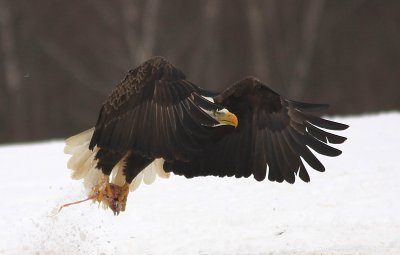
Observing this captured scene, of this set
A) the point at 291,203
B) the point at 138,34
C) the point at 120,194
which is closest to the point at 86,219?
the point at 120,194

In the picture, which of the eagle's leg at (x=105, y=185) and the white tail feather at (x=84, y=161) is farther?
the white tail feather at (x=84, y=161)

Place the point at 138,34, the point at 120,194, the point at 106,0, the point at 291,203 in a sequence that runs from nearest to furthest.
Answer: the point at 120,194, the point at 291,203, the point at 138,34, the point at 106,0

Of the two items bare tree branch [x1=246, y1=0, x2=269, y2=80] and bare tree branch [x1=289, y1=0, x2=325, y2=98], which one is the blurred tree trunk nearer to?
bare tree branch [x1=246, y1=0, x2=269, y2=80]

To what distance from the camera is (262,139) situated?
7.62m

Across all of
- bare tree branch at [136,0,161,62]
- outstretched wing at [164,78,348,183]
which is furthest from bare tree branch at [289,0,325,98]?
outstretched wing at [164,78,348,183]

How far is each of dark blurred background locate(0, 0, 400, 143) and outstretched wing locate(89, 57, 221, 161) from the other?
13.2m

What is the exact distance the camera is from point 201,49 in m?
21.2

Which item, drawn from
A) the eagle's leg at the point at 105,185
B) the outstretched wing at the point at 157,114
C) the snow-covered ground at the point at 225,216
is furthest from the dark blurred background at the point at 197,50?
the outstretched wing at the point at 157,114

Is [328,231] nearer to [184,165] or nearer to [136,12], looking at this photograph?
[184,165]

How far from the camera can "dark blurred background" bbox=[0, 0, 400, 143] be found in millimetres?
20594

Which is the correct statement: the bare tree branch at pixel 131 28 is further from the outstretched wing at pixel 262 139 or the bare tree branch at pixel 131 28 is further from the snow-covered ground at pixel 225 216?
the outstretched wing at pixel 262 139

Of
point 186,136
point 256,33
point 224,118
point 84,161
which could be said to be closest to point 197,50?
point 256,33

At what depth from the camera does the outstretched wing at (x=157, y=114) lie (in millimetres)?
6543

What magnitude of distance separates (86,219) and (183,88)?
170cm
